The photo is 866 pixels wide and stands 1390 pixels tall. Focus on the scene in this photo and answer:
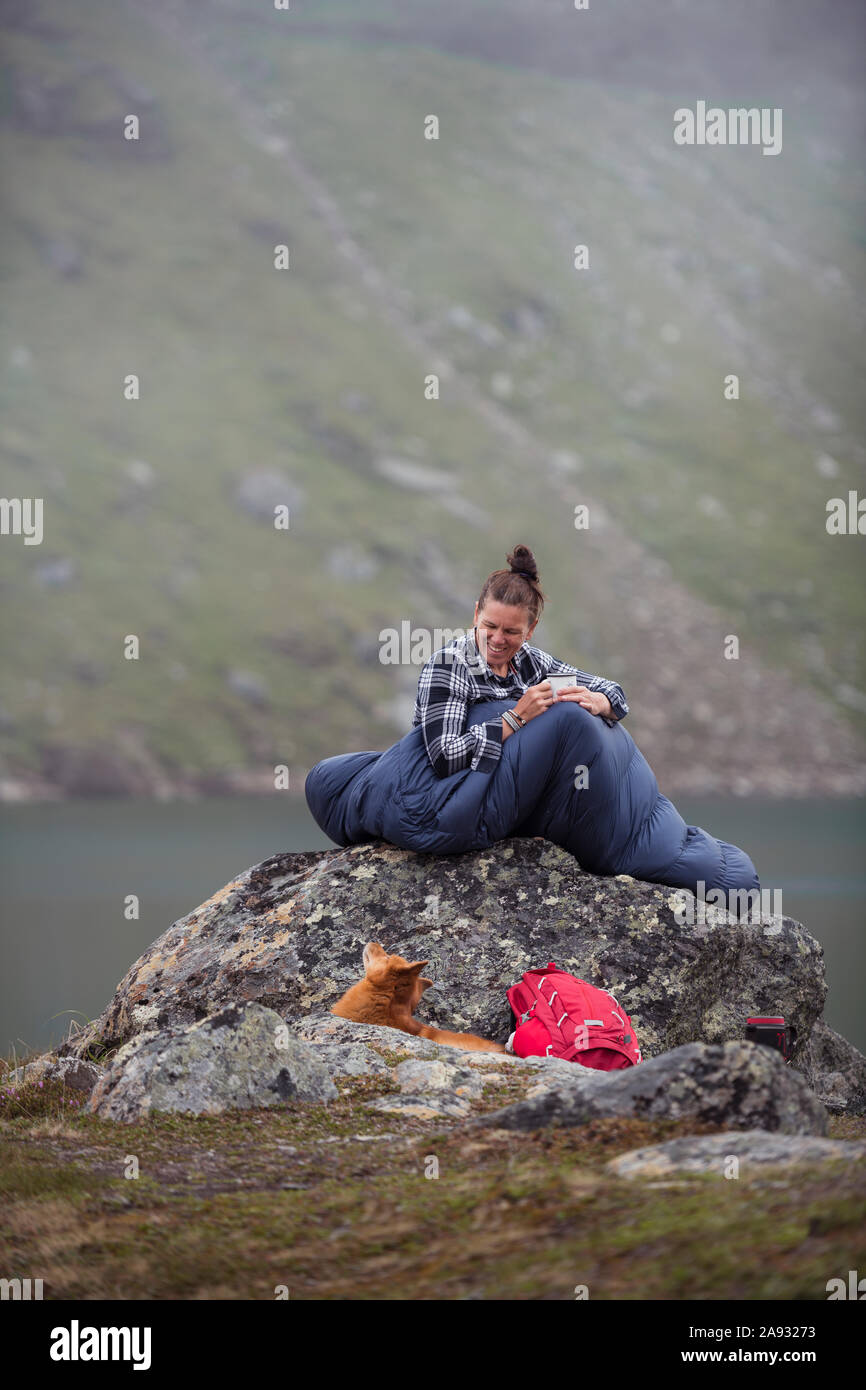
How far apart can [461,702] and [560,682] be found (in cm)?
66

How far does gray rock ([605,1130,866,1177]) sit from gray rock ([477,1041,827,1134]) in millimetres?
282

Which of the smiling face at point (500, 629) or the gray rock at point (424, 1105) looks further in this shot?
the smiling face at point (500, 629)

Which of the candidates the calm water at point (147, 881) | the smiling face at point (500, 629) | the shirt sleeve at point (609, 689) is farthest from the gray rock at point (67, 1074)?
the shirt sleeve at point (609, 689)

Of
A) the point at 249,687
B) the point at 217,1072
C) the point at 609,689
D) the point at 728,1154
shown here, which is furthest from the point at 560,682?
the point at 249,687

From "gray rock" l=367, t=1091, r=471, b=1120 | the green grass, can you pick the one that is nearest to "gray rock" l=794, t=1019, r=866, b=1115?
"gray rock" l=367, t=1091, r=471, b=1120

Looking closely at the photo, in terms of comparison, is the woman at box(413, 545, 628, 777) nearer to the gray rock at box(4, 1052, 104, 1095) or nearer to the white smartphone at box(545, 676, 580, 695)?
the white smartphone at box(545, 676, 580, 695)

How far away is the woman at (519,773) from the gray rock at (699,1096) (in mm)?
3205

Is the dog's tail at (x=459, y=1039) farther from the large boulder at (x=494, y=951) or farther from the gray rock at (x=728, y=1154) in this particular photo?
the gray rock at (x=728, y=1154)

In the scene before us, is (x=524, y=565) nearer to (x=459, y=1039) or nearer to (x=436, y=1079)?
(x=459, y=1039)

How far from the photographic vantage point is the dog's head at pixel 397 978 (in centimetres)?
790

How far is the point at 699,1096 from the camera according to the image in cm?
561

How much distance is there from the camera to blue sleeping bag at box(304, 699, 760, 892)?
8891 millimetres
